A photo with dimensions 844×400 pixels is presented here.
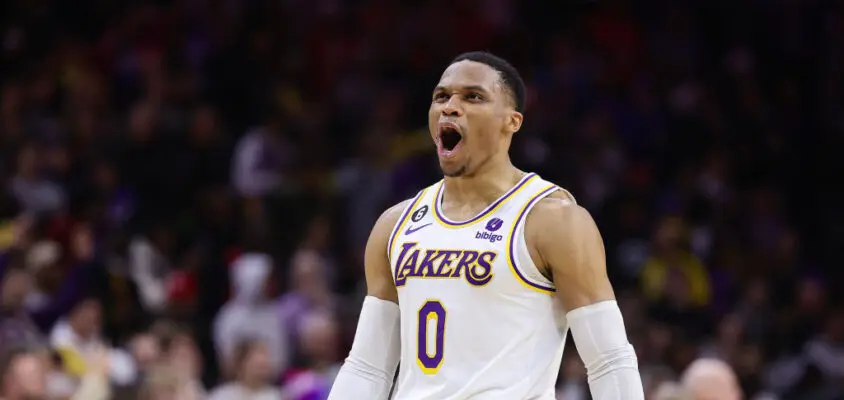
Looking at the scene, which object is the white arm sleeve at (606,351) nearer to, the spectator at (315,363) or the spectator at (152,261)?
the spectator at (315,363)

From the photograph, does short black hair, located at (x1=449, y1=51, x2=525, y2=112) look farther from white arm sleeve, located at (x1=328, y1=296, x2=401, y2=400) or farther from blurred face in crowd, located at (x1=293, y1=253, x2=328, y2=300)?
blurred face in crowd, located at (x1=293, y1=253, x2=328, y2=300)

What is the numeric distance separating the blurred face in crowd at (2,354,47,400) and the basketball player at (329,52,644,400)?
3.88m

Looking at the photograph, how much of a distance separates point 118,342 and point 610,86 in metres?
5.97

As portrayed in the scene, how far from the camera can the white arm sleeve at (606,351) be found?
14.9ft

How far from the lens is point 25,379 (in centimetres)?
830

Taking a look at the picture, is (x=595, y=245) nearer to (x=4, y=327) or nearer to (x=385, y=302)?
(x=385, y=302)

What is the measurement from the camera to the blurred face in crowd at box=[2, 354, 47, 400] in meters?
8.30

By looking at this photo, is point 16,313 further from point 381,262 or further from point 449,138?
point 449,138

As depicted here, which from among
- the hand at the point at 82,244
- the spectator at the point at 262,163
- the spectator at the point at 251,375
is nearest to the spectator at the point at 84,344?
the spectator at the point at 251,375

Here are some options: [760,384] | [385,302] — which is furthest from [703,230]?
[385,302]

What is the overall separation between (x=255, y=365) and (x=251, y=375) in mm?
91

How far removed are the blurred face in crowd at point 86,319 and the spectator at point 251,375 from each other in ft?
3.44

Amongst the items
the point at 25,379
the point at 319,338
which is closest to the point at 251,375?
the point at 319,338

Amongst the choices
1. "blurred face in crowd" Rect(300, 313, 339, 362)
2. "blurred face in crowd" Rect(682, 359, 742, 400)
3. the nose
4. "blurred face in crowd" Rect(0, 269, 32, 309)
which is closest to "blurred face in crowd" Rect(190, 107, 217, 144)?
"blurred face in crowd" Rect(0, 269, 32, 309)
